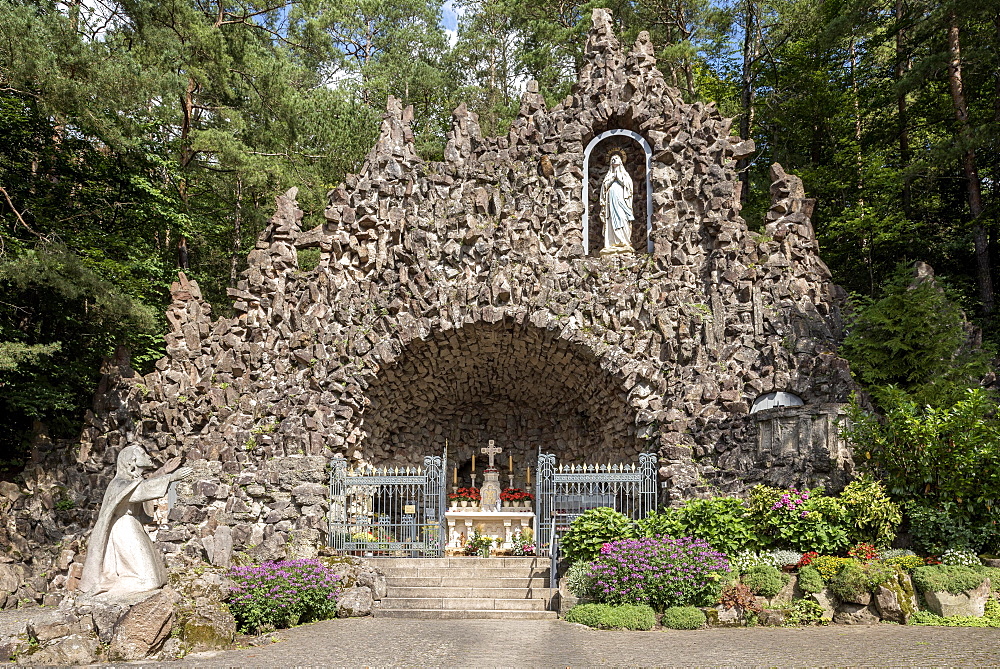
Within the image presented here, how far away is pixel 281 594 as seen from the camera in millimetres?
11297

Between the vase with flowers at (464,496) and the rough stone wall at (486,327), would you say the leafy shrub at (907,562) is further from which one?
the vase with flowers at (464,496)

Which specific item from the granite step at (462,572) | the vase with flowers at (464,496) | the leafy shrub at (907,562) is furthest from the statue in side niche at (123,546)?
the leafy shrub at (907,562)

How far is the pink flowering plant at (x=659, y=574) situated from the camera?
11.6m

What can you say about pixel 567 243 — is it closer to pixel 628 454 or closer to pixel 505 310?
pixel 505 310

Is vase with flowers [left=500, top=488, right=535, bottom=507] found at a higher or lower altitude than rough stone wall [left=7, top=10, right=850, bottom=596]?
lower

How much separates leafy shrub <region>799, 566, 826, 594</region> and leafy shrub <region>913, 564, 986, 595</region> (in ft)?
4.70

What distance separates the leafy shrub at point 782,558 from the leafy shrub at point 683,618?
197 centimetres

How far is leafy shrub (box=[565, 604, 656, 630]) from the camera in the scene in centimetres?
1116

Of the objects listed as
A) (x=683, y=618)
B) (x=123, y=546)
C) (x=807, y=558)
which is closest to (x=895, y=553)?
(x=807, y=558)

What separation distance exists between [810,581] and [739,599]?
1178 millimetres

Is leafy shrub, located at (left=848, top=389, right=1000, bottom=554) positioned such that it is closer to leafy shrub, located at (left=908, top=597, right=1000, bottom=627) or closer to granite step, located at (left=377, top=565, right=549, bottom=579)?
leafy shrub, located at (left=908, top=597, right=1000, bottom=627)

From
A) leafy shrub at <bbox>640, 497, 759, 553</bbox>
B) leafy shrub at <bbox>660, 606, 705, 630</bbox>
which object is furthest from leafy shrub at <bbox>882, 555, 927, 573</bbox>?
leafy shrub at <bbox>660, 606, 705, 630</bbox>

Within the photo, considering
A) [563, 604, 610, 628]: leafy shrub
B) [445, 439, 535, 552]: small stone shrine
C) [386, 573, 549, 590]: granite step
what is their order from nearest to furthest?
[563, 604, 610, 628]: leafy shrub < [386, 573, 549, 590]: granite step < [445, 439, 535, 552]: small stone shrine

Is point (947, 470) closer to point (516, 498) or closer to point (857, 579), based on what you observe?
point (857, 579)
